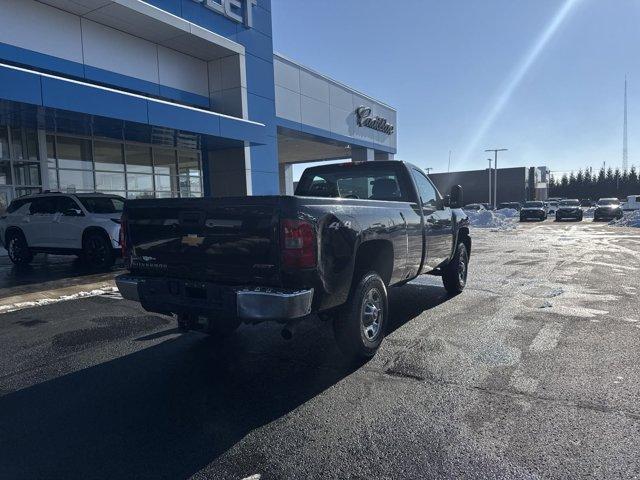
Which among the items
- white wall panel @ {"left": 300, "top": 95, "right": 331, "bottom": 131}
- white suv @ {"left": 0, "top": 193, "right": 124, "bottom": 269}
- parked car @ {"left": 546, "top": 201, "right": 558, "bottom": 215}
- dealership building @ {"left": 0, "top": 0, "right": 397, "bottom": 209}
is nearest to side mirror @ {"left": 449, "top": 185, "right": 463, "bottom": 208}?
white suv @ {"left": 0, "top": 193, "right": 124, "bottom": 269}

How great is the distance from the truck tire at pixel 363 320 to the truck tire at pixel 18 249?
Result: 1087cm

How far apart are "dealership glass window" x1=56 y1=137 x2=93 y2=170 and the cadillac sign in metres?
14.6

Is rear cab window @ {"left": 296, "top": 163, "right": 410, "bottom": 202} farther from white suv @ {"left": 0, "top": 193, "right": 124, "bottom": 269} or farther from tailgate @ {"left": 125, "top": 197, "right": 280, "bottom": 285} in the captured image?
white suv @ {"left": 0, "top": 193, "right": 124, "bottom": 269}

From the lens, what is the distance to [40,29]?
13.3 m

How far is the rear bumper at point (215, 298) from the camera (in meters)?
3.66

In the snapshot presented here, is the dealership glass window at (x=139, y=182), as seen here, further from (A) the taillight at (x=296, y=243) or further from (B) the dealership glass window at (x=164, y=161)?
(A) the taillight at (x=296, y=243)

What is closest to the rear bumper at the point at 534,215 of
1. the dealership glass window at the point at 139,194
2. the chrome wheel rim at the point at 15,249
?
the dealership glass window at the point at 139,194

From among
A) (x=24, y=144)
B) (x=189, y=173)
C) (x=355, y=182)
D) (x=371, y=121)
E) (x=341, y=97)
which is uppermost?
(x=341, y=97)

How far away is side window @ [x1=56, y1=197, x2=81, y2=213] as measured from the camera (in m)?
11.1

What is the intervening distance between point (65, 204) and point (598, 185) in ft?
353

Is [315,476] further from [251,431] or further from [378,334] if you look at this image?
[378,334]

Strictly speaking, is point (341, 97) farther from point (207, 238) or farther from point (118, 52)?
point (207, 238)

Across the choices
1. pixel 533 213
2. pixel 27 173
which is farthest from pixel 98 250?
pixel 533 213

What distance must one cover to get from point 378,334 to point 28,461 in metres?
3.10
